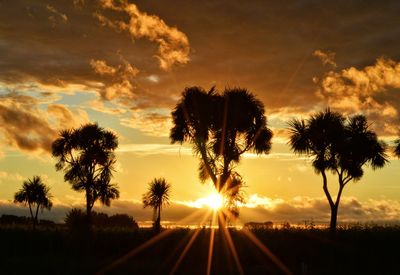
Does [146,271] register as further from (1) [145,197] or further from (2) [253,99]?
(1) [145,197]

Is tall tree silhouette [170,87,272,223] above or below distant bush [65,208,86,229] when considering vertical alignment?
above

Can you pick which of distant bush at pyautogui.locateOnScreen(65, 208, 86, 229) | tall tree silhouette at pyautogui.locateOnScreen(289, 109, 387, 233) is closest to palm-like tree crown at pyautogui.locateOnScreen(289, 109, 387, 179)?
tall tree silhouette at pyautogui.locateOnScreen(289, 109, 387, 233)

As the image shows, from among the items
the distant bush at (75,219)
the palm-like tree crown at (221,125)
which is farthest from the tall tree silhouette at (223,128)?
the distant bush at (75,219)

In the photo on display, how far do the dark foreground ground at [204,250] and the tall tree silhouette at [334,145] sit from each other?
5.97 m

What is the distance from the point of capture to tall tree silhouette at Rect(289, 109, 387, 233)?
4475 cm

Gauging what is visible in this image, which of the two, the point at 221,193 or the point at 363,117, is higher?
the point at 363,117

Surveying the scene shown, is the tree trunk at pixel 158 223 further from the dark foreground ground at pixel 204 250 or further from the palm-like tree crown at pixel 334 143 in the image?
the palm-like tree crown at pixel 334 143

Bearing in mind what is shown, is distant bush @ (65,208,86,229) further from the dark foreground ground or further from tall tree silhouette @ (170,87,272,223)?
tall tree silhouette @ (170,87,272,223)

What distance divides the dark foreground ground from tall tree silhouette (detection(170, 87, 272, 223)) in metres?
6.29

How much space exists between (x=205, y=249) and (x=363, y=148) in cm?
1650

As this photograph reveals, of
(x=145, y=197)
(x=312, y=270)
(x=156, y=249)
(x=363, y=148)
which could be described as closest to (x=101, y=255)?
(x=156, y=249)

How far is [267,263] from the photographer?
3425cm

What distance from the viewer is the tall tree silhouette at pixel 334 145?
44750 millimetres

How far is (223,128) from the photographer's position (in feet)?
142
